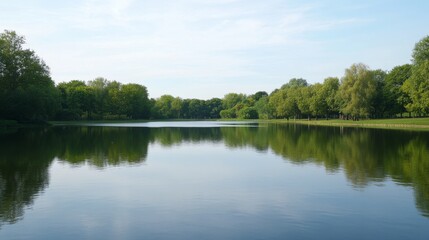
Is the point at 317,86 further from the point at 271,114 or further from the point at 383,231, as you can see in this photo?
the point at 383,231

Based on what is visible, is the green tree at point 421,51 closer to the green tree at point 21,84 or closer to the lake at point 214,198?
the lake at point 214,198

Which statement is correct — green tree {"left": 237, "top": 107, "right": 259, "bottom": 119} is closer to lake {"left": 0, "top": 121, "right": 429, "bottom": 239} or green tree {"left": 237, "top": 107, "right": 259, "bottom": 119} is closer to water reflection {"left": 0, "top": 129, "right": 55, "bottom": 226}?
water reflection {"left": 0, "top": 129, "right": 55, "bottom": 226}

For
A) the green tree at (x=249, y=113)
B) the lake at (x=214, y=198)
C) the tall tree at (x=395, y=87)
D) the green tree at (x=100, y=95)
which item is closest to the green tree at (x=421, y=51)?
the tall tree at (x=395, y=87)

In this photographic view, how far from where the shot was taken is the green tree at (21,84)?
223ft

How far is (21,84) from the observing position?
3022 inches

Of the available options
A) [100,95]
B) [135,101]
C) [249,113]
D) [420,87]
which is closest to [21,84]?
[100,95]

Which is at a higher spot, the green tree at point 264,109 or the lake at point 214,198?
the green tree at point 264,109

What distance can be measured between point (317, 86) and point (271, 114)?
40371 millimetres

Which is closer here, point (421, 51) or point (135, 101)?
point (421, 51)

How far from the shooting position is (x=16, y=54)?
76625 mm

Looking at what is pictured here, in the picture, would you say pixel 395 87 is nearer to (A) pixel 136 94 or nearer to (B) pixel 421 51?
(B) pixel 421 51

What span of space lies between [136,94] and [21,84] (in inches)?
2683

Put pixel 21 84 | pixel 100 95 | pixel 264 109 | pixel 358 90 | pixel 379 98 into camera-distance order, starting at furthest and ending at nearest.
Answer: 1. pixel 264 109
2. pixel 100 95
3. pixel 379 98
4. pixel 358 90
5. pixel 21 84

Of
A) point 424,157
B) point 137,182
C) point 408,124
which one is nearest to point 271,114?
point 408,124
